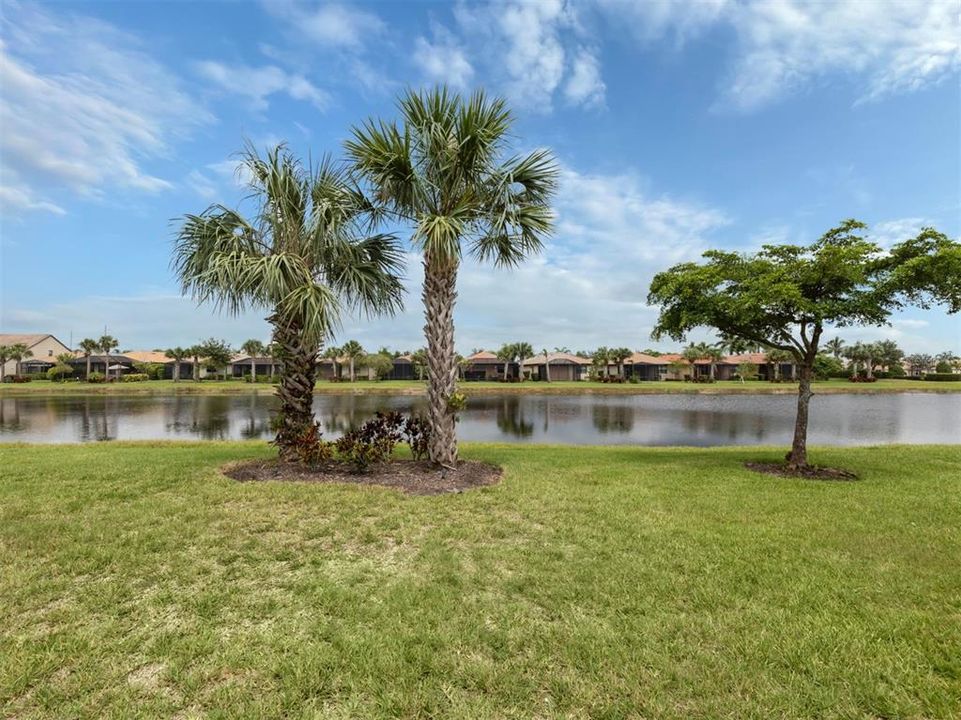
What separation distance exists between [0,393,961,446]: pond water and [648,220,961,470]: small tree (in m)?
8.97

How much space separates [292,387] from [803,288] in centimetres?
1020

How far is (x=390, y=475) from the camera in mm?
8414

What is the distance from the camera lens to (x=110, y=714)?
258 cm

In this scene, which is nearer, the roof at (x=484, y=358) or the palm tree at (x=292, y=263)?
the palm tree at (x=292, y=263)

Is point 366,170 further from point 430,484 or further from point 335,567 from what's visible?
point 335,567

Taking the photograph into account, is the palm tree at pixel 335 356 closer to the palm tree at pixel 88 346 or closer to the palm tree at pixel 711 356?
the palm tree at pixel 88 346

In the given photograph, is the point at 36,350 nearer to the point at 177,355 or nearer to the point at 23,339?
the point at 23,339

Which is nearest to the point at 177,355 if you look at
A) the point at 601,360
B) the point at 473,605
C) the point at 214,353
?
the point at 214,353

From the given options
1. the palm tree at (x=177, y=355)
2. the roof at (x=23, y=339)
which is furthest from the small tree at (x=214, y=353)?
the roof at (x=23, y=339)

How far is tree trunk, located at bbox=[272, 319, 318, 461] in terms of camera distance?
909cm

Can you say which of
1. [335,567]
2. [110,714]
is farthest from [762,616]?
[110,714]

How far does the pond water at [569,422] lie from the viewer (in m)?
19.8

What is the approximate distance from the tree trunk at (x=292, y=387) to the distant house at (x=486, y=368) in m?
63.0

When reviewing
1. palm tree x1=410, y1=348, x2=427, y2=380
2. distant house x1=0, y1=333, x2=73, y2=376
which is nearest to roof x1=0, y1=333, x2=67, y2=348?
distant house x1=0, y1=333, x2=73, y2=376
